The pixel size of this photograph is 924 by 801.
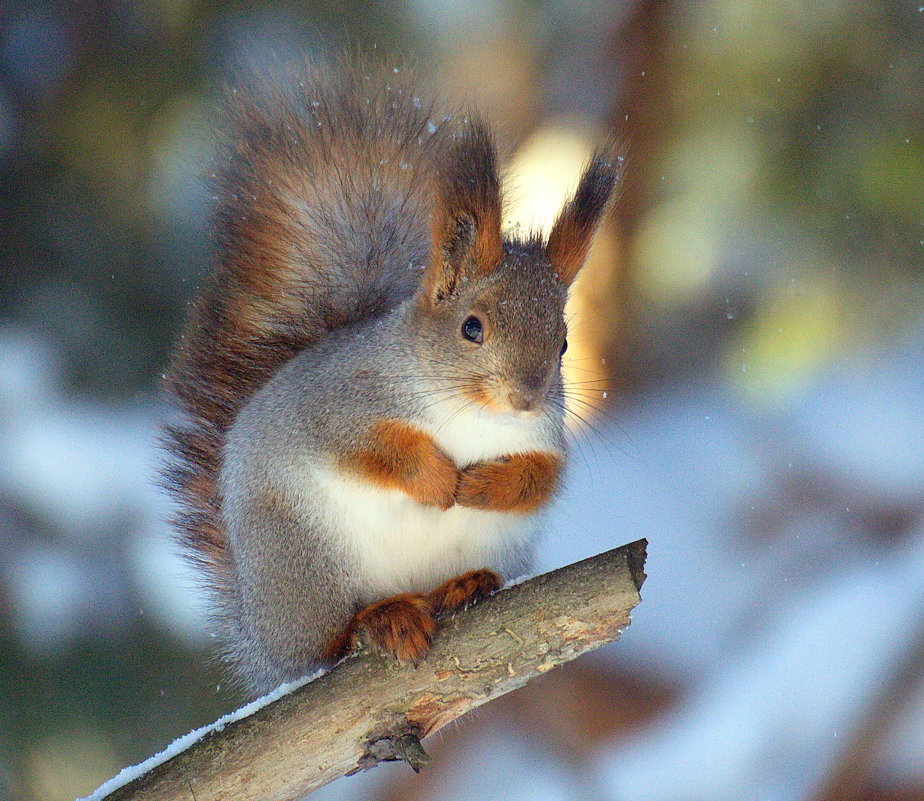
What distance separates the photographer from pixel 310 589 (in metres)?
1.27

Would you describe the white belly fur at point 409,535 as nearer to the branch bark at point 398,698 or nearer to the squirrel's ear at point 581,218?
the branch bark at point 398,698

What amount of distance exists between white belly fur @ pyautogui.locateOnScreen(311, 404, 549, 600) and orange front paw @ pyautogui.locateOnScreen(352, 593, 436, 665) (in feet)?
0.33

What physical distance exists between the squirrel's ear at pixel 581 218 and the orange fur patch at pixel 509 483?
0.27 m

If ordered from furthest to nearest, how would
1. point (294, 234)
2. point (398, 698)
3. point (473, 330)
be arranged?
point (294, 234)
point (473, 330)
point (398, 698)

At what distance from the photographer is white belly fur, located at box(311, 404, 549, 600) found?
4.01 ft

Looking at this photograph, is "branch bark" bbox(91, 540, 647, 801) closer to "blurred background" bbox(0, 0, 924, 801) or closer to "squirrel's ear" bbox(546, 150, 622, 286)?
"squirrel's ear" bbox(546, 150, 622, 286)

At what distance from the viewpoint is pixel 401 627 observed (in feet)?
3.62

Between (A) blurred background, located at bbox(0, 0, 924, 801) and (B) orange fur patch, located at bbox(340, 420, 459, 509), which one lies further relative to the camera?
(A) blurred background, located at bbox(0, 0, 924, 801)

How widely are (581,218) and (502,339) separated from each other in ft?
0.82

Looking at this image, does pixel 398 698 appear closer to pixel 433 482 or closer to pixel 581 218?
pixel 433 482

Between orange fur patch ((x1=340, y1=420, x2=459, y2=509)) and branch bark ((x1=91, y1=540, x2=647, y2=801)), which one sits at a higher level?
orange fur patch ((x1=340, y1=420, x2=459, y2=509))

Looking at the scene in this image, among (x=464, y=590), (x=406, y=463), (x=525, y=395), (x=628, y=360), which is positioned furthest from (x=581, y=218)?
(x=628, y=360)

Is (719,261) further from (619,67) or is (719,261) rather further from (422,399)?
(422,399)

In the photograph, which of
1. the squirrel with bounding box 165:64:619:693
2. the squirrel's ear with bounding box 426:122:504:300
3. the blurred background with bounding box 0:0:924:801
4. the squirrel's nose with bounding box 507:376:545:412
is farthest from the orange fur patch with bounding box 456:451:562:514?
the blurred background with bounding box 0:0:924:801
